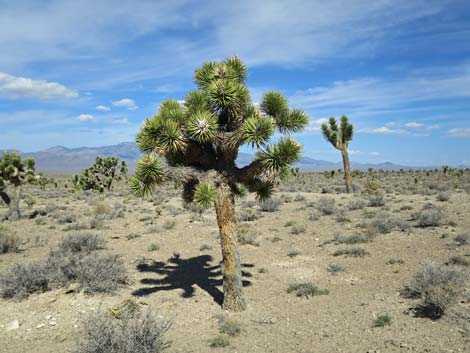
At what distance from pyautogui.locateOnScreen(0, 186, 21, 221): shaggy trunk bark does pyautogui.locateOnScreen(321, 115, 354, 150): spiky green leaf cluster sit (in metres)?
19.8

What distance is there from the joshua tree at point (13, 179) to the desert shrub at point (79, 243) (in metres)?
9.57

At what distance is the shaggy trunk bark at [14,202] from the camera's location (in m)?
18.5

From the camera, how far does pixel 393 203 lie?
18750mm

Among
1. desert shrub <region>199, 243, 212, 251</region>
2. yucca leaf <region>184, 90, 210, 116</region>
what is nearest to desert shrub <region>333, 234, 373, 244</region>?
desert shrub <region>199, 243, 212, 251</region>

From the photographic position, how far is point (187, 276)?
9.43m

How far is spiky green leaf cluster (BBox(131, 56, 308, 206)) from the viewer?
658 cm

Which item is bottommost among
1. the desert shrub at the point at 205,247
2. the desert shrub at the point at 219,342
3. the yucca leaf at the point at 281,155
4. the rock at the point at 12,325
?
the rock at the point at 12,325

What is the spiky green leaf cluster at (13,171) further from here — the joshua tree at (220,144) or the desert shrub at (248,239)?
the joshua tree at (220,144)

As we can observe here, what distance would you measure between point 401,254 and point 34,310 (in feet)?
30.5

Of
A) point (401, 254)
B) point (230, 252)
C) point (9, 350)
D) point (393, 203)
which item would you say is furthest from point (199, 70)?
point (393, 203)

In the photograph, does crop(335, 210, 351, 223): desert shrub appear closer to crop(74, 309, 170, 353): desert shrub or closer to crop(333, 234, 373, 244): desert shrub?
crop(333, 234, 373, 244): desert shrub

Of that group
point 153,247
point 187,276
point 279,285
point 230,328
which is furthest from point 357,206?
point 230,328

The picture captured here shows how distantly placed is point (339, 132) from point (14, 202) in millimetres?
20970

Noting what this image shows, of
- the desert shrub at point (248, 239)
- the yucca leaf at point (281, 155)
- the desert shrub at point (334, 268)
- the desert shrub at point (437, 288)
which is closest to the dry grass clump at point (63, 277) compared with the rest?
the yucca leaf at point (281, 155)
